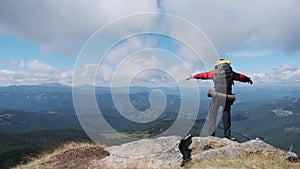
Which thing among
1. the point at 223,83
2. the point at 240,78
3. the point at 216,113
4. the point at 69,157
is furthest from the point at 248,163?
the point at 69,157

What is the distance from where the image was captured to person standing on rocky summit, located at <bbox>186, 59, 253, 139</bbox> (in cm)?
1697

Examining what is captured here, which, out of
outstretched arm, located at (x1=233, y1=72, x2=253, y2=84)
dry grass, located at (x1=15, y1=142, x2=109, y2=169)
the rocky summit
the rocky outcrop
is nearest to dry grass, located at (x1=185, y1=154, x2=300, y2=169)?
the rocky summit

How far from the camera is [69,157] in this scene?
574 inches

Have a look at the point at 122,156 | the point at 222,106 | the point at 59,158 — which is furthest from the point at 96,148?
the point at 222,106

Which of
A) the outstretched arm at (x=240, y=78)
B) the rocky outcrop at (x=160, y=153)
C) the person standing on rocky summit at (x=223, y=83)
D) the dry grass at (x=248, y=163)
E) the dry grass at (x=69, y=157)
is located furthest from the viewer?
the outstretched arm at (x=240, y=78)

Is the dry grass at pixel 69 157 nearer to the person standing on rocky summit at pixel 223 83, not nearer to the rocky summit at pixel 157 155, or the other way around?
the rocky summit at pixel 157 155

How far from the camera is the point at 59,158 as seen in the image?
1469 centimetres

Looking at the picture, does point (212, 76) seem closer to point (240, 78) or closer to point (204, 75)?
point (204, 75)

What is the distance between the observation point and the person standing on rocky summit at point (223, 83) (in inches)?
668

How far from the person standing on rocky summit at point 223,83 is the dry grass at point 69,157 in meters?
6.96

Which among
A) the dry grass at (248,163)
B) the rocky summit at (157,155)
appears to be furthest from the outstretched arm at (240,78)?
the dry grass at (248,163)

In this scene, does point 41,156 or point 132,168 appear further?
point 41,156

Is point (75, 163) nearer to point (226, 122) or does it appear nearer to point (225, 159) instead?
point (225, 159)

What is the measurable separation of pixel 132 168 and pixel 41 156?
674 centimetres
